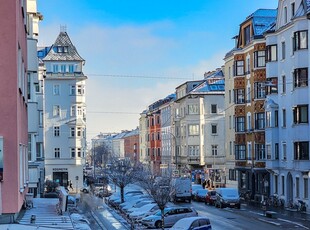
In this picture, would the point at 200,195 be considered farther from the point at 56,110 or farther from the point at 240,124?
the point at 56,110

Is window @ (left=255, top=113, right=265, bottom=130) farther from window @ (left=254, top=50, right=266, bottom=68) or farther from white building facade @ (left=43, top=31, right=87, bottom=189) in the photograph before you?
white building facade @ (left=43, top=31, right=87, bottom=189)

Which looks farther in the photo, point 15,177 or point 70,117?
point 70,117

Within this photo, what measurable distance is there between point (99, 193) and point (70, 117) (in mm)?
12094

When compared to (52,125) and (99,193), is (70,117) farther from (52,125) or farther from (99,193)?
(99,193)

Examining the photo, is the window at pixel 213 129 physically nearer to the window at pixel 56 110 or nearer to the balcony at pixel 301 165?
the window at pixel 56 110

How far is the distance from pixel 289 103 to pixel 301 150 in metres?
4.60

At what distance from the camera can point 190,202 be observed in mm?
61312

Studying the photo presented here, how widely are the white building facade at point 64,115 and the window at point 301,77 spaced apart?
39986 millimetres

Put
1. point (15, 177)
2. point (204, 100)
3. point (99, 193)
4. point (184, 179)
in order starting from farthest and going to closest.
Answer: point (204, 100)
point (99, 193)
point (184, 179)
point (15, 177)

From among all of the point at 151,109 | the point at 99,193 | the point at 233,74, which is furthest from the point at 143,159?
the point at 233,74

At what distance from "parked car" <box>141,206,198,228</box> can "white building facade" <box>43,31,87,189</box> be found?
1780 inches

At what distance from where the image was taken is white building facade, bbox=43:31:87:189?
3263 inches

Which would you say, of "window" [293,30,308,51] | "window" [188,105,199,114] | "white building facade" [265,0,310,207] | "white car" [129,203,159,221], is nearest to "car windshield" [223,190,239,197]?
"white building facade" [265,0,310,207]

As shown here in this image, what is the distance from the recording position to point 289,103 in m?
50.5
